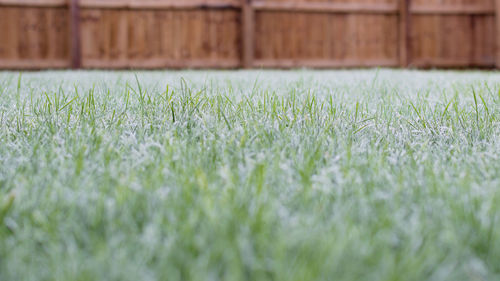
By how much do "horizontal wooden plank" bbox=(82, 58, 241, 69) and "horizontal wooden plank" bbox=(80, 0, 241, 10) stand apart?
2.68 feet

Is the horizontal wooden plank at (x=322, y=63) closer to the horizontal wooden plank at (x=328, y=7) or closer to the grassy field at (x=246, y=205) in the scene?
the horizontal wooden plank at (x=328, y=7)

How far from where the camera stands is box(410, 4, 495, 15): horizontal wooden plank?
Result: 830 centimetres

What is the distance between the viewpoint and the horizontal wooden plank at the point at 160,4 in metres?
7.45

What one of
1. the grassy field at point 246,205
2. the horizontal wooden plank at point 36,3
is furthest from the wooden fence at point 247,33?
the grassy field at point 246,205

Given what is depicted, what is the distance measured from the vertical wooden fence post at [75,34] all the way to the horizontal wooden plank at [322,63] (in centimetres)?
271

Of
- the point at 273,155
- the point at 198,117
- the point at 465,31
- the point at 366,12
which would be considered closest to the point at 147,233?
the point at 273,155

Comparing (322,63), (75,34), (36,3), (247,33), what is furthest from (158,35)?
(322,63)

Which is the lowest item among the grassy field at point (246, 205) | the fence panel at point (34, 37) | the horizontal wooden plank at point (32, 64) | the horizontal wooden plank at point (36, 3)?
the grassy field at point (246, 205)

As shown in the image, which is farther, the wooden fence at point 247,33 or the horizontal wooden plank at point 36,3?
the wooden fence at point 247,33

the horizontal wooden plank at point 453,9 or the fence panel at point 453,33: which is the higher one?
the horizontal wooden plank at point 453,9

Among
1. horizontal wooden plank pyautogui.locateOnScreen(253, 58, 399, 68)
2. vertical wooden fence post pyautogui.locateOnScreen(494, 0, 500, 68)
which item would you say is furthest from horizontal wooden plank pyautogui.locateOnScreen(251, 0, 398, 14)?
vertical wooden fence post pyautogui.locateOnScreen(494, 0, 500, 68)

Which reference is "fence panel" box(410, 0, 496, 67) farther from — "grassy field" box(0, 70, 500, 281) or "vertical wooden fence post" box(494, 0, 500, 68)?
"grassy field" box(0, 70, 500, 281)

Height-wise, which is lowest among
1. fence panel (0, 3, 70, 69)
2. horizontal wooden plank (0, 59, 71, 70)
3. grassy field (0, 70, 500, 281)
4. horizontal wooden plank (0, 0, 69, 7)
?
grassy field (0, 70, 500, 281)

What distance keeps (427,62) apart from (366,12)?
1.41 m
